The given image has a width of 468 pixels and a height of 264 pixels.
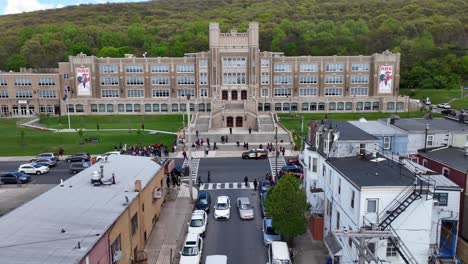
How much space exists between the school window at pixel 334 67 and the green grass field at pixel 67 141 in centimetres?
4660

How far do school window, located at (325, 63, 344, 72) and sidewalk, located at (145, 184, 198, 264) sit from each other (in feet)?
215

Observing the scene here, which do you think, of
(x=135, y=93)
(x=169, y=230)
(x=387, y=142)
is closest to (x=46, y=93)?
(x=135, y=93)

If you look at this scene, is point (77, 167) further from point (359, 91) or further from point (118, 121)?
point (359, 91)

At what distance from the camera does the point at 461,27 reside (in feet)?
519

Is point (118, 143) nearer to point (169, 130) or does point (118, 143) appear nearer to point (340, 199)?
point (169, 130)

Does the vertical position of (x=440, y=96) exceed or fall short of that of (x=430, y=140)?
it exceeds it

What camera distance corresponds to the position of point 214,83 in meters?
97.1

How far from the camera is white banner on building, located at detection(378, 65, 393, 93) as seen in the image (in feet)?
321

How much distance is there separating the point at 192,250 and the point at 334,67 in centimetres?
7916

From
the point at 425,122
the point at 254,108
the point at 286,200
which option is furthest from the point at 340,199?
the point at 254,108

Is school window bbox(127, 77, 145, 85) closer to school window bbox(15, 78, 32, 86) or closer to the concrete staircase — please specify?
school window bbox(15, 78, 32, 86)

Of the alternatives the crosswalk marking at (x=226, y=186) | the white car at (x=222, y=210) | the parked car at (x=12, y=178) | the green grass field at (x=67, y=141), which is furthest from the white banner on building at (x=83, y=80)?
the white car at (x=222, y=210)

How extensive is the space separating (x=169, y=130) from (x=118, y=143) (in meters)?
12.8

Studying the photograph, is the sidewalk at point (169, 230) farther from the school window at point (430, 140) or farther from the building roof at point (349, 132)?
the school window at point (430, 140)
